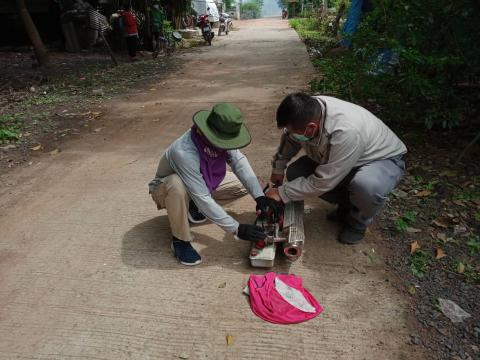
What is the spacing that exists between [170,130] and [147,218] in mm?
2351

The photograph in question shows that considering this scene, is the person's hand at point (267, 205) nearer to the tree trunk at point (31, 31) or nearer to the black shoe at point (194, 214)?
the black shoe at point (194, 214)

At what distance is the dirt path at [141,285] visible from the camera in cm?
214

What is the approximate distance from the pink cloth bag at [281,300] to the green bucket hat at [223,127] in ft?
2.95

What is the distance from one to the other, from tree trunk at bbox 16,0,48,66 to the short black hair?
27.7ft

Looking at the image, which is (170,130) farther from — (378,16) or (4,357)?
(4,357)

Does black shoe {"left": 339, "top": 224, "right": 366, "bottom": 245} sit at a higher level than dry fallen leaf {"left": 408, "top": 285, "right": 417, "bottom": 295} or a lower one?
higher

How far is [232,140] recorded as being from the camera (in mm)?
2432

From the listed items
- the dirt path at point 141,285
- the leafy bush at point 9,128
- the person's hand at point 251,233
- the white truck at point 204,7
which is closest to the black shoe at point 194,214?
the dirt path at point 141,285

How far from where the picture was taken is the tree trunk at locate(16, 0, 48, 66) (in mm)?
8406

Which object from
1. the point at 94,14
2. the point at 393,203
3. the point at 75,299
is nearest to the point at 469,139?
the point at 393,203

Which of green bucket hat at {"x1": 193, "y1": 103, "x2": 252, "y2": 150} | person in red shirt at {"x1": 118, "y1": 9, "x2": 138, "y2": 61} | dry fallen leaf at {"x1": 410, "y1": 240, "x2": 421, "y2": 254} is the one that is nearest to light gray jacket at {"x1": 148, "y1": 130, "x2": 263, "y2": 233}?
green bucket hat at {"x1": 193, "y1": 103, "x2": 252, "y2": 150}

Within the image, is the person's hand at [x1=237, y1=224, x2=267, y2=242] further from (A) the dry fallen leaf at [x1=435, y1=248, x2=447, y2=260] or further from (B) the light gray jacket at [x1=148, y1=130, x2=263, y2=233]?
(A) the dry fallen leaf at [x1=435, y1=248, x2=447, y2=260]

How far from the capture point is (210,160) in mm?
2611

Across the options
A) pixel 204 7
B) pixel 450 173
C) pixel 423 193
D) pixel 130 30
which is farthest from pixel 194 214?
pixel 204 7
